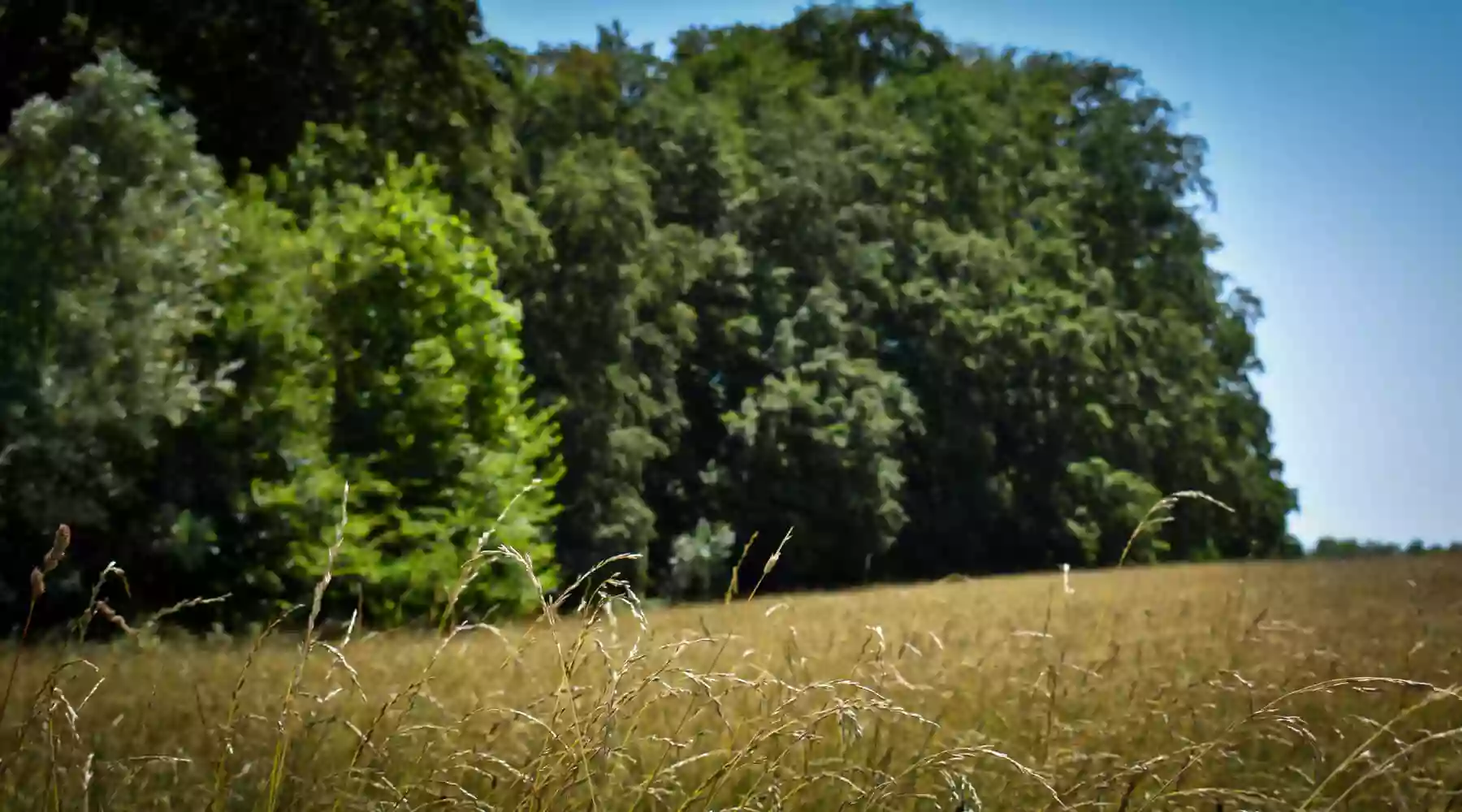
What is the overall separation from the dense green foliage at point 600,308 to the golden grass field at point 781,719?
1653mm

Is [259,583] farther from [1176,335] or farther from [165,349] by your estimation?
[1176,335]

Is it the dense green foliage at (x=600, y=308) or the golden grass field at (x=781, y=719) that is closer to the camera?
the golden grass field at (x=781, y=719)

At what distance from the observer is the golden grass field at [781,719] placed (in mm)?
2586

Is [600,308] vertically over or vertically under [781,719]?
over

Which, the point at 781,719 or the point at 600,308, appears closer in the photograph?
the point at 781,719

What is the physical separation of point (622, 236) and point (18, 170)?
36.2 ft

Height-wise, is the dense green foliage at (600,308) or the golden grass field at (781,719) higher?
the dense green foliage at (600,308)

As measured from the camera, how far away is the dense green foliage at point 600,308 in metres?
11.2

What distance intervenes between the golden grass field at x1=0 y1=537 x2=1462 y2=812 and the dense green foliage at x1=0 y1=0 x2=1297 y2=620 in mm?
1653

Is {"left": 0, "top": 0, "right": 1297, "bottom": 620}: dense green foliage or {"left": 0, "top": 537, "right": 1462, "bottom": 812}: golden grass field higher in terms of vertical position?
{"left": 0, "top": 0, "right": 1297, "bottom": 620}: dense green foliage

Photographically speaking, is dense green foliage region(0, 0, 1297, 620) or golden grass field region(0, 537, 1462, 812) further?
dense green foliage region(0, 0, 1297, 620)

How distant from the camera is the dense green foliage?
36.7ft

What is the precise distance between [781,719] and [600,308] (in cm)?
1761

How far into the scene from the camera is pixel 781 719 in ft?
11.7
